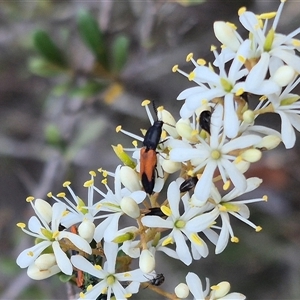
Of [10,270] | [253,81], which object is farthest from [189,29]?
[253,81]

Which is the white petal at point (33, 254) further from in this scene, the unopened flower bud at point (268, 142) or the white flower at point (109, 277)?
the unopened flower bud at point (268, 142)

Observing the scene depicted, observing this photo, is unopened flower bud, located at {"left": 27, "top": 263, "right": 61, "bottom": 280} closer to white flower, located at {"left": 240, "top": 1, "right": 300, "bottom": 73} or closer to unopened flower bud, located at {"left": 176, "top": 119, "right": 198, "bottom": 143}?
unopened flower bud, located at {"left": 176, "top": 119, "right": 198, "bottom": 143}

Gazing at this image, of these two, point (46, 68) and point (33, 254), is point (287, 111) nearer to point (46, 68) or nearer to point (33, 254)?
point (33, 254)

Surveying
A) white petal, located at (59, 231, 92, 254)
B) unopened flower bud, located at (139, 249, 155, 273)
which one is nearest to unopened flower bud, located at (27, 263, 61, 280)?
white petal, located at (59, 231, 92, 254)

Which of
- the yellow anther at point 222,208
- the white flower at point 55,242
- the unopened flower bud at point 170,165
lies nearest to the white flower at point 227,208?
the yellow anther at point 222,208

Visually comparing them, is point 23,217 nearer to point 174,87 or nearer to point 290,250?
point 174,87

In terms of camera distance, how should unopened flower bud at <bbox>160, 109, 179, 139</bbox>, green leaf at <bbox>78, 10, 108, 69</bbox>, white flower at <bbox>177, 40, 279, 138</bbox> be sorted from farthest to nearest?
green leaf at <bbox>78, 10, 108, 69</bbox>, unopened flower bud at <bbox>160, 109, 179, 139</bbox>, white flower at <bbox>177, 40, 279, 138</bbox>
